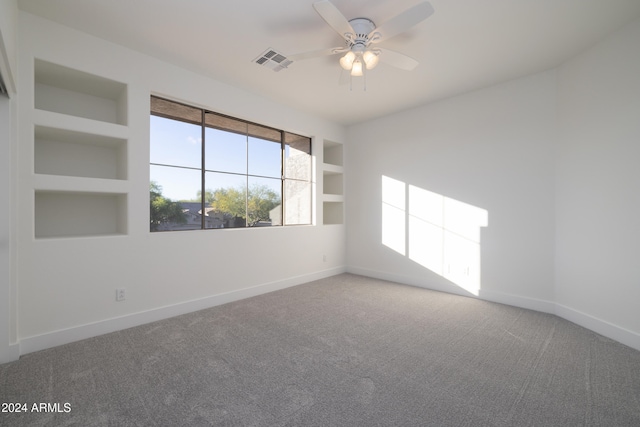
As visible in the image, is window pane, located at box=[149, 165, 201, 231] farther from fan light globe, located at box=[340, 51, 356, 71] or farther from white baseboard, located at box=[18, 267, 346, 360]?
fan light globe, located at box=[340, 51, 356, 71]

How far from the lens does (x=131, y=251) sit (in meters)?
2.78

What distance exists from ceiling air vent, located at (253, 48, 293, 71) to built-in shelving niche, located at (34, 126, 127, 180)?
1.66 m

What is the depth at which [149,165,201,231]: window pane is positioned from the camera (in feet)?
10.7

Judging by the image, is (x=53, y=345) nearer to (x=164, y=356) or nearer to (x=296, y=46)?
(x=164, y=356)

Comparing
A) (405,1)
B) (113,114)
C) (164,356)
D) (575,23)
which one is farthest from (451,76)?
(164,356)

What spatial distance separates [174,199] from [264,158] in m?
1.49

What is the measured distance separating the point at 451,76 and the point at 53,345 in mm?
4932

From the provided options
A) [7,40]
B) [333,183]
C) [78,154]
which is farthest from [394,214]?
[7,40]

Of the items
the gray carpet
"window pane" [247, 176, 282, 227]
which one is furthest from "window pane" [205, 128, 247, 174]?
the gray carpet

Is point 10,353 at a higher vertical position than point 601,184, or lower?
lower

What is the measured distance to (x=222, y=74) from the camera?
10.8 feet

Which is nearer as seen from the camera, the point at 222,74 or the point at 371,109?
the point at 222,74

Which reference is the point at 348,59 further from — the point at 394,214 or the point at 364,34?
the point at 394,214

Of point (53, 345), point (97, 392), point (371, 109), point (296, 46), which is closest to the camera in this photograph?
point (97, 392)
